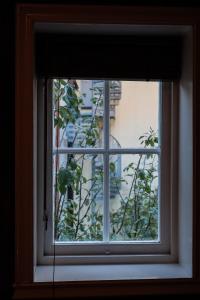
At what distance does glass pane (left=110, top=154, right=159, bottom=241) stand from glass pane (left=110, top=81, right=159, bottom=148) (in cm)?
7

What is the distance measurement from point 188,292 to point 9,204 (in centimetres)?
83

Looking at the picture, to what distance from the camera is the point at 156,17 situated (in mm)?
1980

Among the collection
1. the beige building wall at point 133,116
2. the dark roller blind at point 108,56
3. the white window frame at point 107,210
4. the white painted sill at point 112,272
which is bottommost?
the white painted sill at point 112,272

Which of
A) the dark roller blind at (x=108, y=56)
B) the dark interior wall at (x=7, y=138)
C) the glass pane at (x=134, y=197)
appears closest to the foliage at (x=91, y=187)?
the glass pane at (x=134, y=197)

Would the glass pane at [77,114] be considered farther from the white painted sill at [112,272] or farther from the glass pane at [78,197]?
the white painted sill at [112,272]

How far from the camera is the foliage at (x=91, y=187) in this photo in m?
2.22

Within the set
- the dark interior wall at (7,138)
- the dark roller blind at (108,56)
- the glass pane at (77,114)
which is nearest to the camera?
the dark interior wall at (7,138)

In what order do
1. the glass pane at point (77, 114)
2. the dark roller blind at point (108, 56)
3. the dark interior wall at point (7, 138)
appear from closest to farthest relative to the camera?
the dark interior wall at point (7, 138) → the dark roller blind at point (108, 56) → the glass pane at point (77, 114)

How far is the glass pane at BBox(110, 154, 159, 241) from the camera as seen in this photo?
2256 mm

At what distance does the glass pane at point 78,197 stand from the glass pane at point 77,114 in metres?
0.07

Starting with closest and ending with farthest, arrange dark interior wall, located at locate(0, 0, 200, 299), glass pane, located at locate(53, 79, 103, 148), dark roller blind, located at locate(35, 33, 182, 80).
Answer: dark interior wall, located at locate(0, 0, 200, 299) → dark roller blind, located at locate(35, 33, 182, 80) → glass pane, located at locate(53, 79, 103, 148)

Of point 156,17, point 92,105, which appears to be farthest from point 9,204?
point 156,17

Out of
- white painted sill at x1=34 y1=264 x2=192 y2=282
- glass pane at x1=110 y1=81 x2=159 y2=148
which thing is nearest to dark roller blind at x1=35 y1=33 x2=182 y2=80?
glass pane at x1=110 y1=81 x2=159 y2=148

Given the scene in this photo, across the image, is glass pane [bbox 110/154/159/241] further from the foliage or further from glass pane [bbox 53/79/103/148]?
glass pane [bbox 53/79/103/148]
